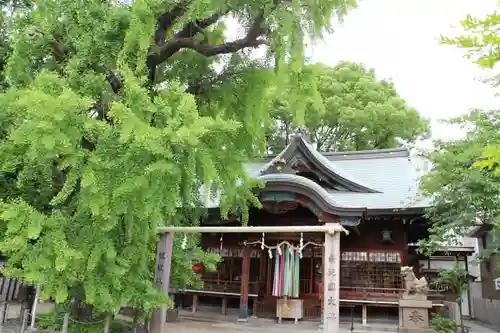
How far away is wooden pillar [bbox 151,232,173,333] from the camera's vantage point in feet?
26.5

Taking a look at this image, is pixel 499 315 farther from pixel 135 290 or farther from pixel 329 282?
pixel 135 290

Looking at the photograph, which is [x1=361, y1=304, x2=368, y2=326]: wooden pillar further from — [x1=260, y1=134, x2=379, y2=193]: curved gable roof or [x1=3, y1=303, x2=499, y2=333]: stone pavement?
[x1=260, y1=134, x2=379, y2=193]: curved gable roof

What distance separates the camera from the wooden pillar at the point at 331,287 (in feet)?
22.6

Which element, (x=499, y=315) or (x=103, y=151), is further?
(x=499, y=315)

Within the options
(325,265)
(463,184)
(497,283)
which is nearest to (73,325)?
(325,265)

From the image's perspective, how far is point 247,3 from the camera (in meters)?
7.35

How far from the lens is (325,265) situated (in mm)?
7391

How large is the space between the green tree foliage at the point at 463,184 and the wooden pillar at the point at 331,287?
149 inches

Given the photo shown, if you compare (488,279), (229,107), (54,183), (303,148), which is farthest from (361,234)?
(488,279)

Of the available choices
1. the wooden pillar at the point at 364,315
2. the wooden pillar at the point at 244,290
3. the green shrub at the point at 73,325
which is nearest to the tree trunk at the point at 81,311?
the green shrub at the point at 73,325

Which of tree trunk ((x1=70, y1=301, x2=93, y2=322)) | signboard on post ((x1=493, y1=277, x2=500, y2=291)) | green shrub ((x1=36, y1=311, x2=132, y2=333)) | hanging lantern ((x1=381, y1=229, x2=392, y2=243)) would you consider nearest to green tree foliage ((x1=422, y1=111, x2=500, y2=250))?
hanging lantern ((x1=381, y1=229, x2=392, y2=243))

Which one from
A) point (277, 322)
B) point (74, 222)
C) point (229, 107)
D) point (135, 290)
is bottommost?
point (277, 322)

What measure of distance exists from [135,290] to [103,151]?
2.69 metres

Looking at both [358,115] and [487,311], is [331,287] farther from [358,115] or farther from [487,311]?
[358,115]
